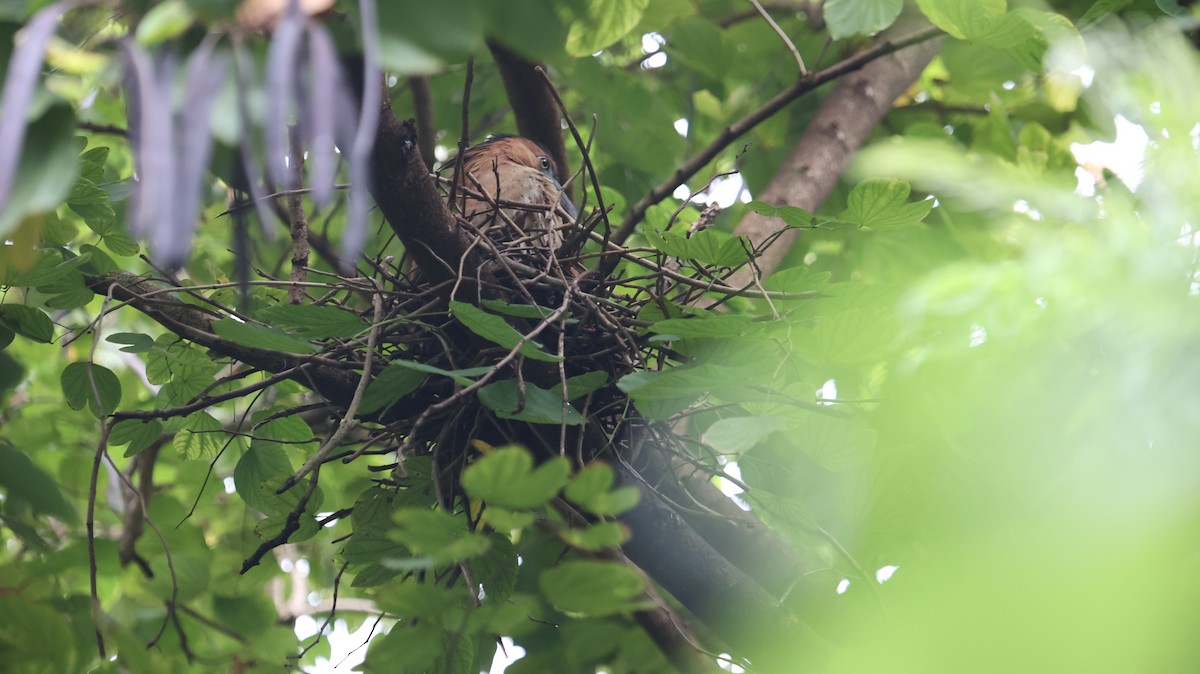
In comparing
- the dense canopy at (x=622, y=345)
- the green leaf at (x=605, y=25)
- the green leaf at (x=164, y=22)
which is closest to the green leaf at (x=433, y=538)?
the dense canopy at (x=622, y=345)

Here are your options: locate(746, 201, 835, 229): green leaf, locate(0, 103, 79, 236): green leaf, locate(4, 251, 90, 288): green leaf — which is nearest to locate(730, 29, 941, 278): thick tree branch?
locate(746, 201, 835, 229): green leaf

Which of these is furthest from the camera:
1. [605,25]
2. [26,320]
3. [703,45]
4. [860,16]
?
[703,45]

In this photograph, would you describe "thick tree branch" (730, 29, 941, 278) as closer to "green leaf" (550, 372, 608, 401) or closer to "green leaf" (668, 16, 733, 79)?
"green leaf" (668, 16, 733, 79)

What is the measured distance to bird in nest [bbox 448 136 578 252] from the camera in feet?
6.28

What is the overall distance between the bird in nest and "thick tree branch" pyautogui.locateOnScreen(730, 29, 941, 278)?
1.72 feet

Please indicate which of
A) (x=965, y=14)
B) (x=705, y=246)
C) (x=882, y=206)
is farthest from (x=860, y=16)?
(x=705, y=246)

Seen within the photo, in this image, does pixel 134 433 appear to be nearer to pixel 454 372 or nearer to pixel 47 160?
pixel 454 372

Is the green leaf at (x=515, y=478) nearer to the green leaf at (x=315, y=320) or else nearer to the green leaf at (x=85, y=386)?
the green leaf at (x=315, y=320)

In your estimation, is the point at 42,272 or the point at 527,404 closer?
the point at 527,404

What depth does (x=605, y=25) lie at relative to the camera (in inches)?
83.4

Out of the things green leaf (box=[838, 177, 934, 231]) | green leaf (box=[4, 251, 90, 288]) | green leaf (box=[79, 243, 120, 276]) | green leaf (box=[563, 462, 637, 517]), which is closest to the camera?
green leaf (box=[563, 462, 637, 517])

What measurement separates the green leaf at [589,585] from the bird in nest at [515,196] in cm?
87

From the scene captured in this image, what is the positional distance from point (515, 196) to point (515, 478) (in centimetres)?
143

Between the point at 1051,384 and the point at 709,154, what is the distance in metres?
1.27
